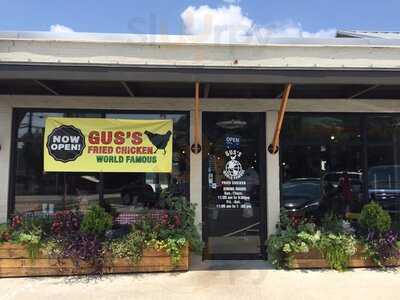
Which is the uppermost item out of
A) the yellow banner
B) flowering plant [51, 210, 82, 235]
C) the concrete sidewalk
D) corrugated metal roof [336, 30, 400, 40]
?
corrugated metal roof [336, 30, 400, 40]

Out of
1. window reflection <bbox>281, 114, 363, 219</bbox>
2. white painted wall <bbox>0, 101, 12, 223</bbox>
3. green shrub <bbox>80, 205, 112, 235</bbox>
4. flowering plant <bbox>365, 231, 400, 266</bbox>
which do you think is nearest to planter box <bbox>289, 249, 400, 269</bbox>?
flowering plant <bbox>365, 231, 400, 266</bbox>

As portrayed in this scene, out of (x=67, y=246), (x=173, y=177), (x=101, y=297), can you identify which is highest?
(x=173, y=177)

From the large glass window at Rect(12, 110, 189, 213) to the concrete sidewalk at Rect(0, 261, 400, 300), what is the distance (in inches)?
61.5

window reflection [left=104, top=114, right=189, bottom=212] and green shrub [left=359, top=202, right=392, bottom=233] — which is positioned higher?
window reflection [left=104, top=114, right=189, bottom=212]

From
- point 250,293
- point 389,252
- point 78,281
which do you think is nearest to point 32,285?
point 78,281

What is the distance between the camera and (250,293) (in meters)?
6.48

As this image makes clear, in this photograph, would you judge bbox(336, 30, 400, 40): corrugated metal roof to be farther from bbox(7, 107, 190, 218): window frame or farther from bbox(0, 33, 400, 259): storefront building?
bbox(7, 107, 190, 218): window frame

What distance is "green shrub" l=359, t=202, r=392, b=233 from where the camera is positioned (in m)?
7.72

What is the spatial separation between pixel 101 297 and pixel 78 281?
909 millimetres

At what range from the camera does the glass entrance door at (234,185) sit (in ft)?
28.1

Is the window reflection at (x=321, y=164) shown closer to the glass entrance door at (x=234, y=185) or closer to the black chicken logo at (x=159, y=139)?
the glass entrance door at (x=234, y=185)

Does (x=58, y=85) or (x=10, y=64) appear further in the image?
(x=58, y=85)

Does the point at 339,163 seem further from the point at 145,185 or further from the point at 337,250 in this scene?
the point at 145,185

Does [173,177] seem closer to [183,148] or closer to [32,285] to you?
[183,148]
